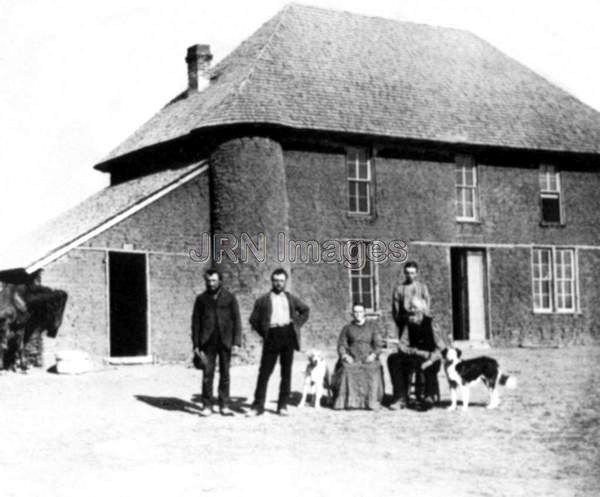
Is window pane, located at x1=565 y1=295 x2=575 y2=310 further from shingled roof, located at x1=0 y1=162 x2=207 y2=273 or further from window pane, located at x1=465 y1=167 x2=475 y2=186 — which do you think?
shingled roof, located at x1=0 y1=162 x2=207 y2=273

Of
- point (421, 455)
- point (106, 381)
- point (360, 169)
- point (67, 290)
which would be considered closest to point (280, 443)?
point (421, 455)

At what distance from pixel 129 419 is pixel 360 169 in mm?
12610

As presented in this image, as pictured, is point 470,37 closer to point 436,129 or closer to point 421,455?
point 436,129

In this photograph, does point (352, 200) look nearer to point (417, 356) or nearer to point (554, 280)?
point (554, 280)

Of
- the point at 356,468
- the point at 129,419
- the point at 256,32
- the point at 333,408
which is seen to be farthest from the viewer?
the point at 256,32

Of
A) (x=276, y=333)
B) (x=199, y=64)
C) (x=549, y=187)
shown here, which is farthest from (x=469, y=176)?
(x=276, y=333)

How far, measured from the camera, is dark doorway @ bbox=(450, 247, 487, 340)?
83.7ft

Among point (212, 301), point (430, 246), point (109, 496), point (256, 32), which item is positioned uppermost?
point (256, 32)

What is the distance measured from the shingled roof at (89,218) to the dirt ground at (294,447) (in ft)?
15.7

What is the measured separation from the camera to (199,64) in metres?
27.1

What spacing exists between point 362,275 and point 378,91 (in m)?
4.92

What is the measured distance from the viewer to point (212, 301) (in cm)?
1313

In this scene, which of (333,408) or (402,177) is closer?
(333,408)

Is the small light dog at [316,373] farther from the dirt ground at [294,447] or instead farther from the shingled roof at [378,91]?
the shingled roof at [378,91]
